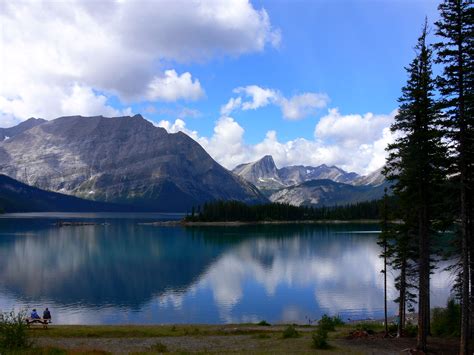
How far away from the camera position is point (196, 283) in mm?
91562

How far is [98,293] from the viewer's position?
83500 millimetres

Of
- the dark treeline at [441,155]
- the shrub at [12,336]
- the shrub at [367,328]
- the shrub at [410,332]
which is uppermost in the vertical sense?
the dark treeline at [441,155]

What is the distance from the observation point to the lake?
6700 centimetres

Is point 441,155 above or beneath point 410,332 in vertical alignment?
above

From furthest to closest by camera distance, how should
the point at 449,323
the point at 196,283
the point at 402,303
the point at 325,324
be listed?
1. the point at 196,283
2. the point at 402,303
3. the point at 449,323
4. the point at 325,324

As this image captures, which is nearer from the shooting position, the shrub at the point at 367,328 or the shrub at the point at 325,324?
the shrub at the point at 325,324

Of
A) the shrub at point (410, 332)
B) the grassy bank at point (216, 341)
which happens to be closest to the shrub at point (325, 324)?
the grassy bank at point (216, 341)

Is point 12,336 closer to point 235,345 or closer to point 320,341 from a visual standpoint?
point 235,345

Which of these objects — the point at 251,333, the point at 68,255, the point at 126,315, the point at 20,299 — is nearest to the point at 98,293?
the point at 20,299

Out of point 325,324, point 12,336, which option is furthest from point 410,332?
point 12,336

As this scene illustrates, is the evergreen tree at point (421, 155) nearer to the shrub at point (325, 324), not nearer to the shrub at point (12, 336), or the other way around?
the shrub at point (325, 324)

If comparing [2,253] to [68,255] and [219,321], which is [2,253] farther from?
[219,321]

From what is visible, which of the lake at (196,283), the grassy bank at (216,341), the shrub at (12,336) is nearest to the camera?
the shrub at (12,336)

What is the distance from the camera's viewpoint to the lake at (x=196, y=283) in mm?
67000
